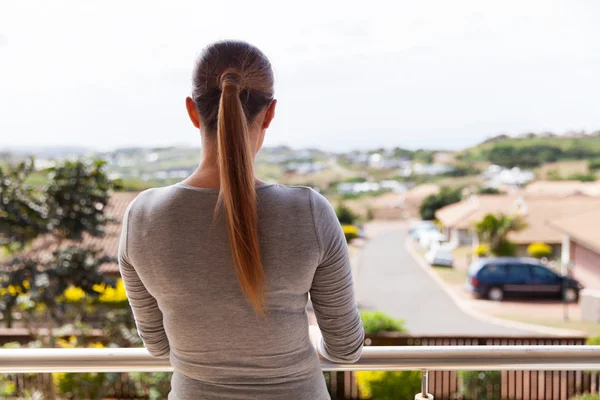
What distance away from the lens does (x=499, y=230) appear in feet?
62.4

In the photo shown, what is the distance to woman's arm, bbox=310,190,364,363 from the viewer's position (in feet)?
1.73

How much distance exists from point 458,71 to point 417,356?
118ft

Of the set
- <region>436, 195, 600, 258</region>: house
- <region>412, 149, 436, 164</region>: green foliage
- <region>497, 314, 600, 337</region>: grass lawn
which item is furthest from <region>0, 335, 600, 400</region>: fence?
<region>412, 149, 436, 164</region>: green foliage

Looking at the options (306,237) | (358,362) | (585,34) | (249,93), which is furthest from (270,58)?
(585,34)

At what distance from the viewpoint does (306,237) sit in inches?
20.4

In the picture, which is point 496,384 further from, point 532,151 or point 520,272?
point 532,151

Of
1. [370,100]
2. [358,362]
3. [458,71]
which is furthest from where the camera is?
[458,71]

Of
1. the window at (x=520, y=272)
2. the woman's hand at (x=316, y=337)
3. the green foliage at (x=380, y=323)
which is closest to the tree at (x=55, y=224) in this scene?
the woman's hand at (x=316, y=337)

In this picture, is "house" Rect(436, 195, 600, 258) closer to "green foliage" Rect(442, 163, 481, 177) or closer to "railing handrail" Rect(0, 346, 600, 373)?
"green foliage" Rect(442, 163, 481, 177)

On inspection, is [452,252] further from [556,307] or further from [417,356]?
[417,356]

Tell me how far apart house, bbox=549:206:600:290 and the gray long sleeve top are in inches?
545

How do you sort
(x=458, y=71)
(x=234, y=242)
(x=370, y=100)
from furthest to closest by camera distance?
(x=458, y=71)
(x=370, y=100)
(x=234, y=242)

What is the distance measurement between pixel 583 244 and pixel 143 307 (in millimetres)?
15489

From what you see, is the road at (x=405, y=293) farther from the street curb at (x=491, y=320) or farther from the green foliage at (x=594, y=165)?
the green foliage at (x=594, y=165)
